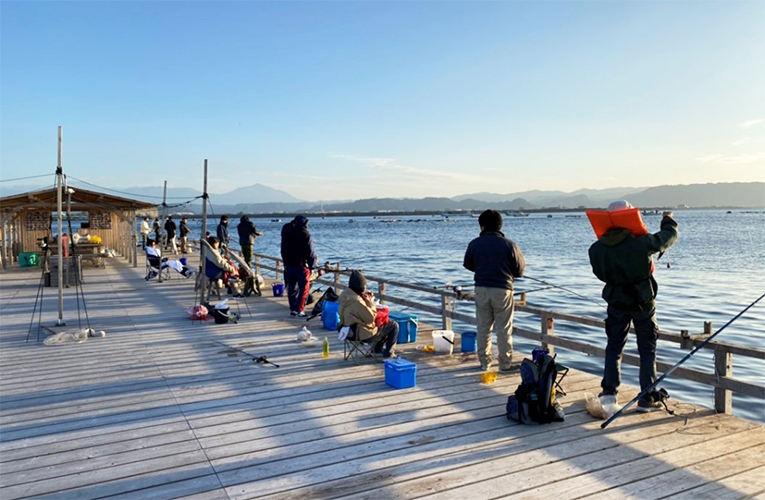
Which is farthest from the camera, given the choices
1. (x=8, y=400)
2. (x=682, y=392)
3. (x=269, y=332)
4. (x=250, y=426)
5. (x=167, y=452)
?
(x=682, y=392)

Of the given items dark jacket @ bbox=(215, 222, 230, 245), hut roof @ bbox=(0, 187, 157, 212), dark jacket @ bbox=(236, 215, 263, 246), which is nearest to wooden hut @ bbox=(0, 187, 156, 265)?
hut roof @ bbox=(0, 187, 157, 212)

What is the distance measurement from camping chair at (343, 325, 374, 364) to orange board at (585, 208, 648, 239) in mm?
2897

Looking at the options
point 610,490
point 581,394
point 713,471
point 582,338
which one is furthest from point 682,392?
point 610,490

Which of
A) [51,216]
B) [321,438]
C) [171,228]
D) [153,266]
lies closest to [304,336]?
[321,438]

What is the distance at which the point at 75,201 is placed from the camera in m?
17.8

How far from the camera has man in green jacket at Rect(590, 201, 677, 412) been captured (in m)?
4.78

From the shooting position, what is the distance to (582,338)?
43.5 feet

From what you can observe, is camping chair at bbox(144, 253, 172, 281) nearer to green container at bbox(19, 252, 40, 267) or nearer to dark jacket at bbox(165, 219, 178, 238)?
green container at bbox(19, 252, 40, 267)

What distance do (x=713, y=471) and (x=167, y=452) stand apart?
12.2 feet

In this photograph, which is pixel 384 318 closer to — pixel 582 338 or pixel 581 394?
pixel 581 394

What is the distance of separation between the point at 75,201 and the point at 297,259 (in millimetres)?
11775

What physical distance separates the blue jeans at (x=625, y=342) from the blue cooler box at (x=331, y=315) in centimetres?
428

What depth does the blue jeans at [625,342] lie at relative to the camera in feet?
16.0

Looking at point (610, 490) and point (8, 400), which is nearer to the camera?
point (610, 490)
